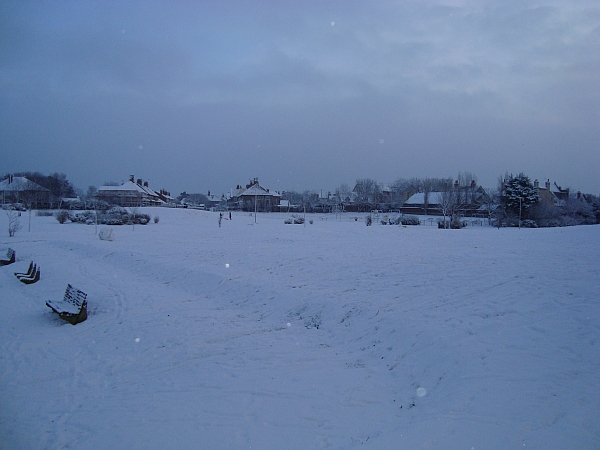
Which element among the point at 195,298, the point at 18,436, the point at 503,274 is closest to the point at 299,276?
the point at 195,298

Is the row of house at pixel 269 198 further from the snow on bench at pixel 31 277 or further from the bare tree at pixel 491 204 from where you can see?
the snow on bench at pixel 31 277

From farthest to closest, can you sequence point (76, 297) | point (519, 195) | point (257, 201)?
point (257, 201) < point (519, 195) < point (76, 297)

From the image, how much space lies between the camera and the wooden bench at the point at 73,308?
1029 centimetres

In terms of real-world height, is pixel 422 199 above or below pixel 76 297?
above

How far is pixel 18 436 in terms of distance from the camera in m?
5.27

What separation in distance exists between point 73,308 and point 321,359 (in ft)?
23.6

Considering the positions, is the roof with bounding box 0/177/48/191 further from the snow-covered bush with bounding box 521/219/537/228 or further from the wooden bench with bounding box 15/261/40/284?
the snow-covered bush with bounding box 521/219/537/228

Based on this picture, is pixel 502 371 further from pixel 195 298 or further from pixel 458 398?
pixel 195 298

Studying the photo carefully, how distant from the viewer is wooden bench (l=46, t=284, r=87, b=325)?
10.3 meters

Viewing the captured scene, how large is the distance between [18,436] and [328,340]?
5664 millimetres

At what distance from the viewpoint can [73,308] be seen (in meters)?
10.6

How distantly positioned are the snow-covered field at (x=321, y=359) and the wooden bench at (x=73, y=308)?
38 cm

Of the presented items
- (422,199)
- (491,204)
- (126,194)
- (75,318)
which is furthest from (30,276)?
(126,194)

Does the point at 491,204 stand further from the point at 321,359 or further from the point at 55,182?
the point at 55,182
